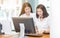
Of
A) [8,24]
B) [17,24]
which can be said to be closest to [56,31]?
[17,24]

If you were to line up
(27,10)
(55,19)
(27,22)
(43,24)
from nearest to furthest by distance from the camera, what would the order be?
(55,19), (27,22), (43,24), (27,10)

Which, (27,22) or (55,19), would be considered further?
(27,22)

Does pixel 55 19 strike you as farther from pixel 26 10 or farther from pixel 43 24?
pixel 26 10

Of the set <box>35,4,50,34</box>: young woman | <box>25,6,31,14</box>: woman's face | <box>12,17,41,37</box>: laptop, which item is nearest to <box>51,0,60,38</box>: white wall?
<box>12,17,41,37</box>: laptop

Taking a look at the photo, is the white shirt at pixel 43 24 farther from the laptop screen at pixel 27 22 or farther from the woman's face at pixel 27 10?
the laptop screen at pixel 27 22

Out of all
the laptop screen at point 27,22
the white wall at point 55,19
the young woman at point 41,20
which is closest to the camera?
the white wall at point 55,19

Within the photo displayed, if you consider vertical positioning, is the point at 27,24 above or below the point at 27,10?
below

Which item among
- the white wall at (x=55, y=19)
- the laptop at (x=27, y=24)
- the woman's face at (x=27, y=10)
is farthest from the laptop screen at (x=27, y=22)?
the woman's face at (x=27, y=10)

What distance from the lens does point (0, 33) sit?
111 inches

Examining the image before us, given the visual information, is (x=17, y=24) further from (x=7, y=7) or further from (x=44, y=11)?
(x=7, y=7)

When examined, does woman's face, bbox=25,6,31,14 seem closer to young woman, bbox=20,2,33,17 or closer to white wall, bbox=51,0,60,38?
young woman, bbox=20,2,33,17

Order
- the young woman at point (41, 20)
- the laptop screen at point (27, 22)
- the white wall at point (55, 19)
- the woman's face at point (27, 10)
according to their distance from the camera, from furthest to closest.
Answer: the woman's face at point (27, 10) → the young woman at point (41, 20) → the laptop screen at point (27, 22) → the white wall at point (55, 19)

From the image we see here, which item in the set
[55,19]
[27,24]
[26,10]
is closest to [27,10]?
[26,10]

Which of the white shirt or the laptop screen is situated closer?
the laptop screen
